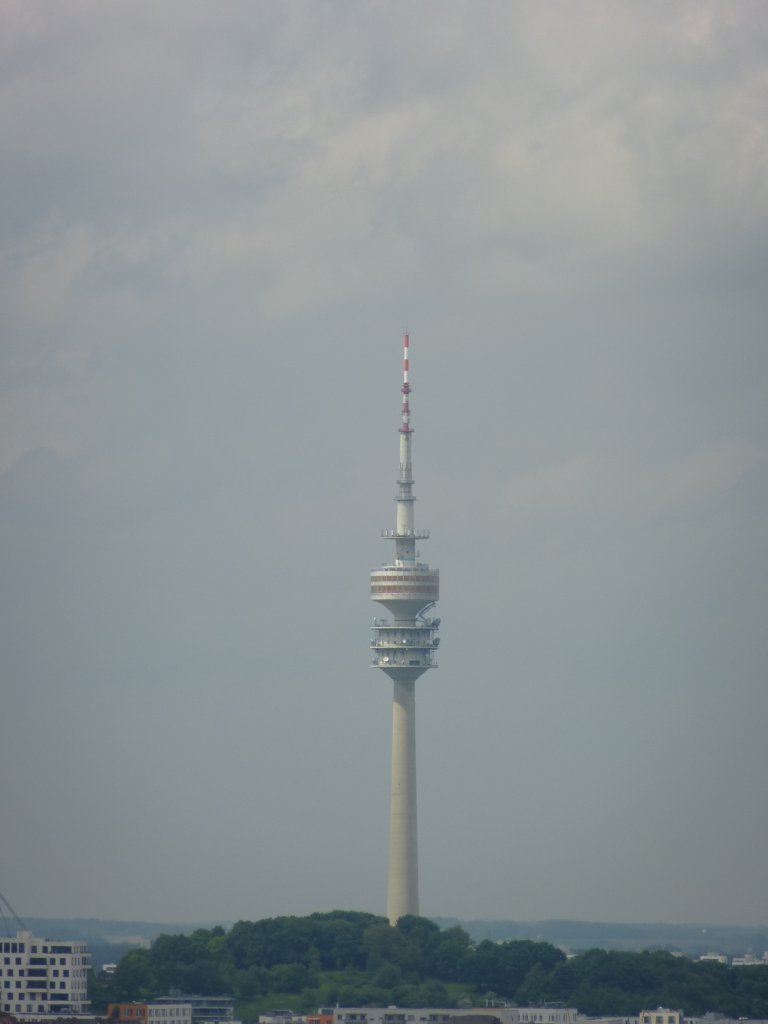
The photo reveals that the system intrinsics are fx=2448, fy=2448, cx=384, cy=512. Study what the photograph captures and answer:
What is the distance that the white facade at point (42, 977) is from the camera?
139250 millimetres

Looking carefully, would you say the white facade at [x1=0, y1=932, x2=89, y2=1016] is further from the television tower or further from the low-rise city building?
the television tower

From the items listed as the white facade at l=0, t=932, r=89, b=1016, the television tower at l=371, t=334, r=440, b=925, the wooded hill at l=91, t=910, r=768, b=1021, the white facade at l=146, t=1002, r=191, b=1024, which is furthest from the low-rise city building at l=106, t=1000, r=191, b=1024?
the television tower at l=371, t=334, r=440, b=925

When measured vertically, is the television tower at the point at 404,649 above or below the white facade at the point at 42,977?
above

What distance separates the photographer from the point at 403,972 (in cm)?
15975

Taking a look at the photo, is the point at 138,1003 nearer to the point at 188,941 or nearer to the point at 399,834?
the point at 188,941

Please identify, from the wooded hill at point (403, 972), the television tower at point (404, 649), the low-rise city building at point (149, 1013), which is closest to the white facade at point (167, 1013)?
the low-rise city building at point (149, 1013)

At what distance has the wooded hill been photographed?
498 feet

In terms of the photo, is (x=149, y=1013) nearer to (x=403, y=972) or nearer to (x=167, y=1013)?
(x=167, y=1013)

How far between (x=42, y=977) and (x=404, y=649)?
48.1 meters

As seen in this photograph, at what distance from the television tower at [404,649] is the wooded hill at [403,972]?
21.5 ft

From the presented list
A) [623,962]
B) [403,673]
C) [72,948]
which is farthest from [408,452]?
[72,948]

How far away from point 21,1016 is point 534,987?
113ft

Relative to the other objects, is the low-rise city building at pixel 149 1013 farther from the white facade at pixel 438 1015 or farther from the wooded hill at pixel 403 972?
the white facade at pixel 438 1015

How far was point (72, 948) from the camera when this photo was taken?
465 feet
